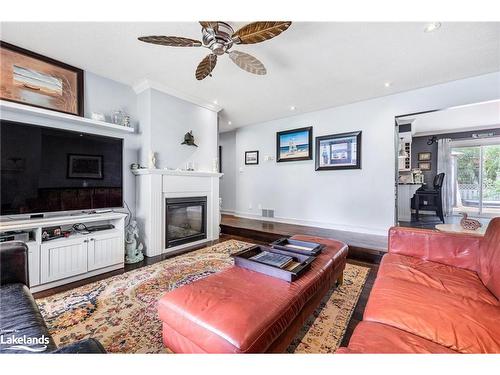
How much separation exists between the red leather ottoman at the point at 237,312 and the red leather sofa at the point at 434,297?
327 millimetres

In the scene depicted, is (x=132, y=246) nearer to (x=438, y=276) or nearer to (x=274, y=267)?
(x=274, y=267)

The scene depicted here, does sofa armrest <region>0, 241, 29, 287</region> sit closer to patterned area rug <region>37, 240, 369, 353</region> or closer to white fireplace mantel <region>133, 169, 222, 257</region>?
patterned area rug <region>37, 240, 369, 353</region>

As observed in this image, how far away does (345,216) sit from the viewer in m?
3.99

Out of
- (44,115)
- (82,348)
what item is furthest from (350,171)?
(44,115)

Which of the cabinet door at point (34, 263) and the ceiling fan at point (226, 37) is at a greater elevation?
the ceiling fan at point (226, 37)

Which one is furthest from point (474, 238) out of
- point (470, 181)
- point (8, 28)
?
point (8, 28)

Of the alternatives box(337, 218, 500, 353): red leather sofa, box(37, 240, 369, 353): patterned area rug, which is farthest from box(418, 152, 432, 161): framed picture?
box(337, 218, 500, 353): red leather sofa

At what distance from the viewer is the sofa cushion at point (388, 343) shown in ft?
2.71

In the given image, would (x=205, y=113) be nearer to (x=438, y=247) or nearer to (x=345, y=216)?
(x=345, y=216)

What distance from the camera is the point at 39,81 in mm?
2367

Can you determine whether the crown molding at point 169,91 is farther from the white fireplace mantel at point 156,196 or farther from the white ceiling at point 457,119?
the white ceiling at point 457,119

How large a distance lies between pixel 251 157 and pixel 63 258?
4002 millimetres

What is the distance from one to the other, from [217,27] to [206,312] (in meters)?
2.00

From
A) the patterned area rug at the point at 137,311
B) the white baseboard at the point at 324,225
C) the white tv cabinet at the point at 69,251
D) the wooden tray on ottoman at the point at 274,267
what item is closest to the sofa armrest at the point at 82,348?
the patterned area rug at the point at 137,311
